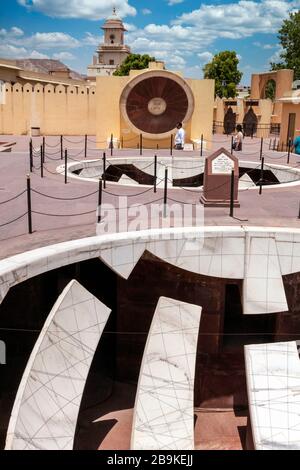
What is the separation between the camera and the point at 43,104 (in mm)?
28125

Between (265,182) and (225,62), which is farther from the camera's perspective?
(225,62)

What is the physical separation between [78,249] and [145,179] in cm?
1164

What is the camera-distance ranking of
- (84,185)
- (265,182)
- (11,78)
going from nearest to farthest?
(84,185) < (265,182) < (11,78)

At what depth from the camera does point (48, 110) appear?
1112 inches

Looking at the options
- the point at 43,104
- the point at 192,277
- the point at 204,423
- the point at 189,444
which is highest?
the point at 43,104

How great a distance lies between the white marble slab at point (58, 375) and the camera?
653cm

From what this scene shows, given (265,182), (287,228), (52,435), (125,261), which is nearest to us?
(52,435)

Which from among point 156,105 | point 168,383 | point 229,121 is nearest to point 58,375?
point 168,383

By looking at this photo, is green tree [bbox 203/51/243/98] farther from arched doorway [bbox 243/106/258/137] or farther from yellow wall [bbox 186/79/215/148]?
yellow wall [bbox 186/79/215/148]

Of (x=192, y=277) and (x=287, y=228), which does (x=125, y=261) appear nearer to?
(x=192, y=277)

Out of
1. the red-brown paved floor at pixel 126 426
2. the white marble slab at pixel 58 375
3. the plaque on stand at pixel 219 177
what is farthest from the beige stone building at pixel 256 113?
the white marble slab at pixel 58 375

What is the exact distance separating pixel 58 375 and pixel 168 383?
2089mm

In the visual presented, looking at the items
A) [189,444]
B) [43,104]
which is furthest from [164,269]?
[43,104]

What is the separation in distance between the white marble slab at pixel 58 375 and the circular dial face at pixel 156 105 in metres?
15.4
